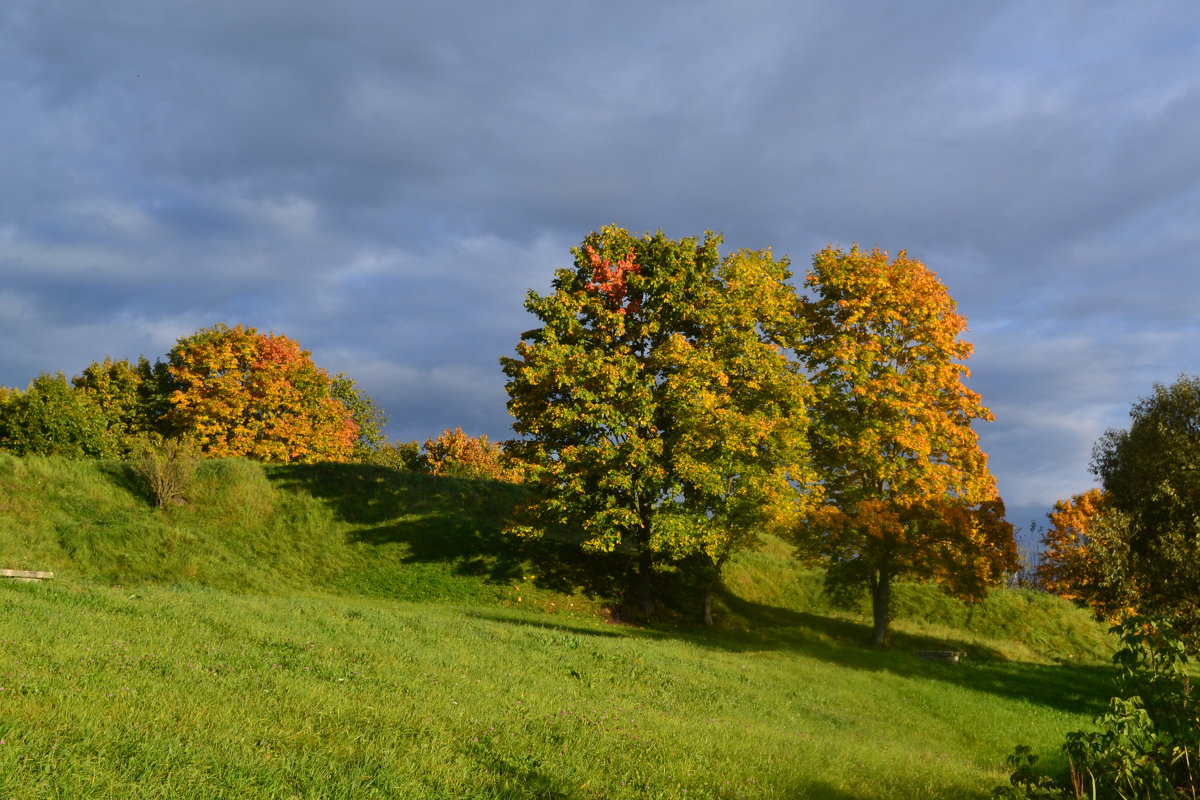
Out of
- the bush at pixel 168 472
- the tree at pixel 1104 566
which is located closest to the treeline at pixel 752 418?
the tree at pixel 1104 566

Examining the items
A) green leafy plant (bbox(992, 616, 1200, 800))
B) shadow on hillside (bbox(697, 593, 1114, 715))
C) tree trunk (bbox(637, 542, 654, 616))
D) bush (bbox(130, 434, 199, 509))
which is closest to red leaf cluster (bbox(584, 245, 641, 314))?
tree trunk (bbox(637, 542, 654, 616))

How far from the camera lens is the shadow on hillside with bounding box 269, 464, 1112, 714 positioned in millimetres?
25922

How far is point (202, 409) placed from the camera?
5281cm

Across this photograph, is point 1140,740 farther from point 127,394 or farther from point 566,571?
point 127,394

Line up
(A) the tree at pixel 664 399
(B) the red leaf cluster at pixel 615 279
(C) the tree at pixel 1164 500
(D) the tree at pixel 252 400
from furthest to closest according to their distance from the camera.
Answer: (D) the tree at pixel 252 400, (B) the red leaf cluster at pixel 615 279, (A) the tree at pixel 664 399, (C) the tree at pixel 1164 500

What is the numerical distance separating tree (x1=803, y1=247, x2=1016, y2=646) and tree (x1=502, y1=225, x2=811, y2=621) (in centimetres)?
169

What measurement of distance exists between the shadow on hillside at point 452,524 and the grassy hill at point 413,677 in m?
0.23

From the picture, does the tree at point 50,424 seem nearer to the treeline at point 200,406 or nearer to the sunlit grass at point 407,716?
the treeline at point 200,406

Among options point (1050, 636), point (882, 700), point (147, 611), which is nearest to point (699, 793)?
point (147, 611)

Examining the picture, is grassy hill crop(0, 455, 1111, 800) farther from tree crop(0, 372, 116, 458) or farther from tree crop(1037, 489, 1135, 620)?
tree crop(0, 372, 116, 458)

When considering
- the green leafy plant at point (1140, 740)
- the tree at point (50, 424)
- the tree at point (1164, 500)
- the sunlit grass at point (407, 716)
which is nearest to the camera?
the green leafy plant at point (1140, 740)

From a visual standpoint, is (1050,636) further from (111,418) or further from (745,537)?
(111,418)

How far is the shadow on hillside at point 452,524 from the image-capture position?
113 feet

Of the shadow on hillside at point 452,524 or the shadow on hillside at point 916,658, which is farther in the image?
the shadow on hillside at point 452,524
